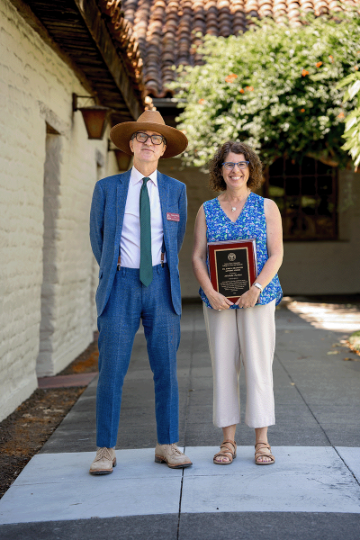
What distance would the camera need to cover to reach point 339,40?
8.31m

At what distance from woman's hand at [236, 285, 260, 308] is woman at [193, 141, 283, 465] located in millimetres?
41

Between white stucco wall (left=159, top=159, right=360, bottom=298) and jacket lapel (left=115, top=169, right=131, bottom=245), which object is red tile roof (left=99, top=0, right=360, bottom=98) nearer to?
white stucco wall (left=159, top=159, right=360, bottom=298)

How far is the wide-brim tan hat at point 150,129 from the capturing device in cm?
340

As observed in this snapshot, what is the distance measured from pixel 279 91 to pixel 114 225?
623 cm

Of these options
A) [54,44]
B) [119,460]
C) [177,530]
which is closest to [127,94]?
[54,44]

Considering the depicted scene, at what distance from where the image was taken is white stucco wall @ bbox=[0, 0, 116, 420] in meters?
4.55

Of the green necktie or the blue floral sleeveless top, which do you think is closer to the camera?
the green necktie

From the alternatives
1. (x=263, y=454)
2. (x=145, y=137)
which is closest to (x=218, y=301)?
(x=263, y=454)

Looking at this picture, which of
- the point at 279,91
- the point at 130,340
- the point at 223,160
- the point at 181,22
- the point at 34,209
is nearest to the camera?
the point at 130,340

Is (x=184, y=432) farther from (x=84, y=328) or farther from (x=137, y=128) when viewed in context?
(x=84, y=328)

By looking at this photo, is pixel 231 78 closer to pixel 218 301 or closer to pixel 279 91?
pixel 279 91

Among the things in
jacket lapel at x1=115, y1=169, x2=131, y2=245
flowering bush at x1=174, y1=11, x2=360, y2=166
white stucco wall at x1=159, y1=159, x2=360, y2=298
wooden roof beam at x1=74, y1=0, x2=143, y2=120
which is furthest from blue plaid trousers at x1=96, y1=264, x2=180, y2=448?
white stucco wall at x1=159, y1=159, x2=360, y2=298

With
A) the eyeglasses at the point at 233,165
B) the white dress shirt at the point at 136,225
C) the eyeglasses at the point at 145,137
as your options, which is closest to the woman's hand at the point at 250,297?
the white dress shirt at the point at 136,225

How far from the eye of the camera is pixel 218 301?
131 inches
